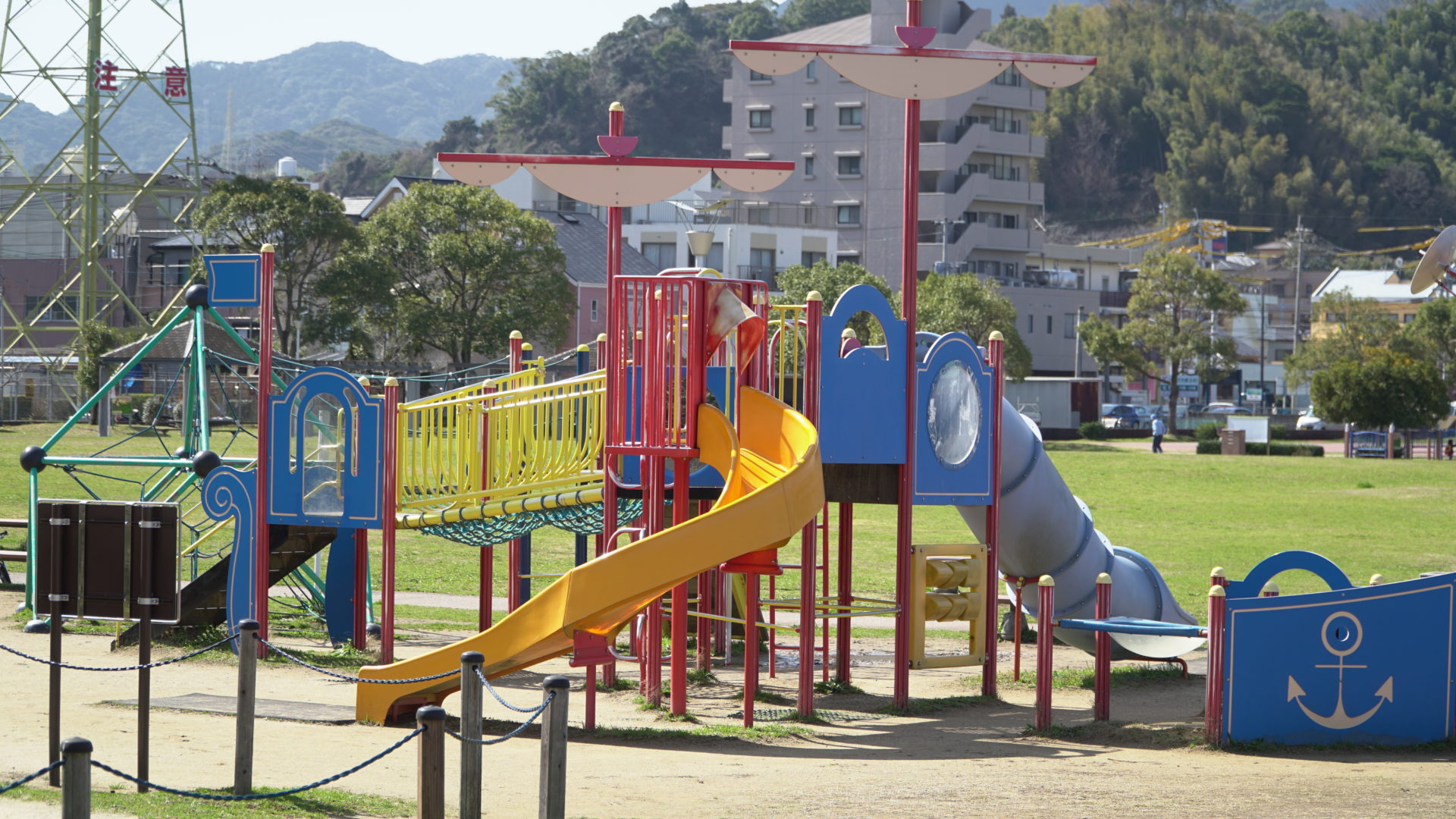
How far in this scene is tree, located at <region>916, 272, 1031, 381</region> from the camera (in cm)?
Answer: 6650

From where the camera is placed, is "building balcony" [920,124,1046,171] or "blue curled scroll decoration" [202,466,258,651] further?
"building balcony" [920,124,1046,171]

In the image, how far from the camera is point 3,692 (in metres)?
13.9

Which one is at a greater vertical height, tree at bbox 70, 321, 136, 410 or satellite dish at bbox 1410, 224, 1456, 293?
satellite dish at bbox 1410, 224, 1456, 293

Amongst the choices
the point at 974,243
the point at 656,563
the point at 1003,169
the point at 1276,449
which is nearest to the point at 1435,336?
the point at 1276,449

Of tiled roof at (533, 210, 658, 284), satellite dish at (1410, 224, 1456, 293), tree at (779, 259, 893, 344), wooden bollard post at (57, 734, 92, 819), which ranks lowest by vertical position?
wooden bollard post at (57, 734, 92, 819)

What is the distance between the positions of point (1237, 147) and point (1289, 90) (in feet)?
22.7

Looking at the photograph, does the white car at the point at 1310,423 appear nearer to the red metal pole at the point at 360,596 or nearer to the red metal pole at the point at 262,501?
the red metal pole at the point at 360,596

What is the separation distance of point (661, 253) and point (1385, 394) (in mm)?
36398

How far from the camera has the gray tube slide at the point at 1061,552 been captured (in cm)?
1603

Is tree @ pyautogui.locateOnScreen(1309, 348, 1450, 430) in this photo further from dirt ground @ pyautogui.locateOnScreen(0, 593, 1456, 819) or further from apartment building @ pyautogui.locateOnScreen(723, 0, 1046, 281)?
dirt ground @ pyautogui.locateOnScreen(0, 593, 1456, 819)

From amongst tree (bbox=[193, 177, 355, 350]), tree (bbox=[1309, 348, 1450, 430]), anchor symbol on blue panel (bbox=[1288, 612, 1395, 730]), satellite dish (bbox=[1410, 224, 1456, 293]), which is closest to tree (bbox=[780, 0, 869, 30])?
tree (bbox=[193, 177, 355, 350])

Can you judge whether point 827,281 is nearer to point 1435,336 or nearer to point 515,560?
point 1435,336

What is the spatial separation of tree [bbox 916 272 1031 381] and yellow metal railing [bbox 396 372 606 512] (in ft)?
167

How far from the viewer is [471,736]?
8883mm
